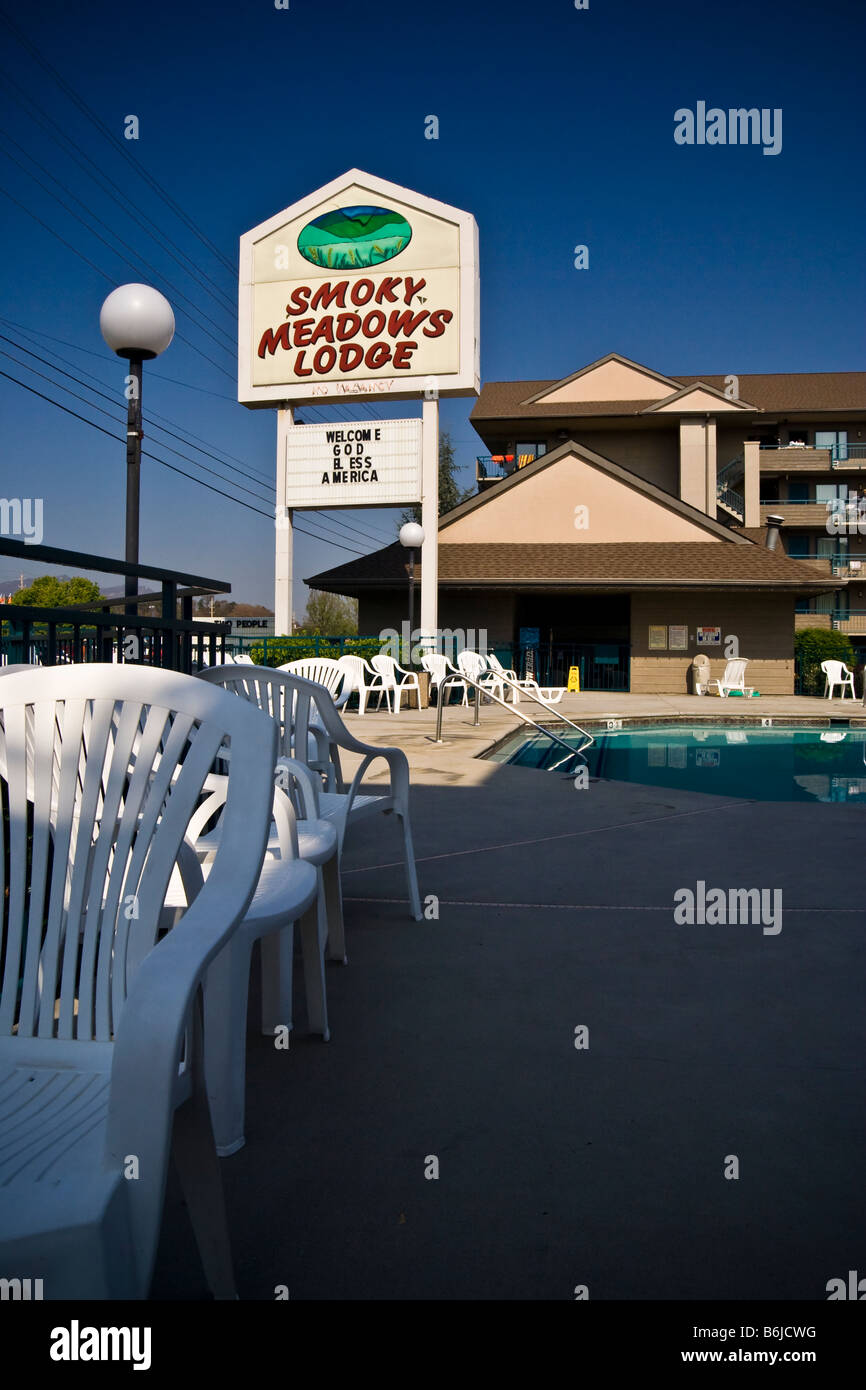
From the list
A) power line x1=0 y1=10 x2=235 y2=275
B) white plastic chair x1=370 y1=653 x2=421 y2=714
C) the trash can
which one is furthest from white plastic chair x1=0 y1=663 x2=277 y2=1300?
the trash can

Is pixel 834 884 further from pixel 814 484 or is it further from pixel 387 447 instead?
pixel 814 484

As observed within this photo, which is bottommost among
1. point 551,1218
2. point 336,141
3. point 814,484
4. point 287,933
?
point 551,1218

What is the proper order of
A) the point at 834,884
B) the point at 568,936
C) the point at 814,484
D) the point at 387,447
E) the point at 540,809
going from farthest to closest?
the point at 814,484 → the point at 387,447 → the point at 540,809 → the point at 834,884 → the point at 568,936

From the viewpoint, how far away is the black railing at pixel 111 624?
9.71ft

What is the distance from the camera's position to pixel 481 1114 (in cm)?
216

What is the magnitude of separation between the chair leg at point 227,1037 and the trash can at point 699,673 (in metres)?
20.4

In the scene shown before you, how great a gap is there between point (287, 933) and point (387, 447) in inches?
569

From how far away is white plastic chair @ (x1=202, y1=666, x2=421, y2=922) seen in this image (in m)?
3.29

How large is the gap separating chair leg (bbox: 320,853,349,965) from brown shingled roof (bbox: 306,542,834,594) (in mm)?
17582

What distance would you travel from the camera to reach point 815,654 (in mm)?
24000

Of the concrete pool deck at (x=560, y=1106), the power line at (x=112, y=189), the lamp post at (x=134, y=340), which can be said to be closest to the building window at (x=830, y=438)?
the power line at (x=112, y=189)

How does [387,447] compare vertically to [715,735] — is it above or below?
above
